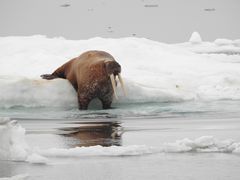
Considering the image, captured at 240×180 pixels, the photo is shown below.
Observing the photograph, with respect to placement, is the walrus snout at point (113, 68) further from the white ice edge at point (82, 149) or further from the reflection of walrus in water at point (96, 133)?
the white ice edge at point (82, 149)

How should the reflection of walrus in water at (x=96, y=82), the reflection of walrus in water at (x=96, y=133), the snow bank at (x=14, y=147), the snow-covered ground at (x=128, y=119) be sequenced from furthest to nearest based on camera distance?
1. the reflection of walrus in water at (x=96, y=82)
2. the reflection of walrus in water at (x=96, y=133)
3. the snow bank at (x=14, y=147)
4. the snow-covered ground at (x=128, y=119)

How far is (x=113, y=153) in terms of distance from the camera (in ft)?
27.1

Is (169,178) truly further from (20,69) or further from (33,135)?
(20,69)

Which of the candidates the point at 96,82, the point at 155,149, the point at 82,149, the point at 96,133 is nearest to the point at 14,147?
the point at 82,149

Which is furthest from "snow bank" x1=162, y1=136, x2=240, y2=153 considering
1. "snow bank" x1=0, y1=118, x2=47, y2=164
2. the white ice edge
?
"snow bank" x1=0, y1=118, x2=47, y2=164

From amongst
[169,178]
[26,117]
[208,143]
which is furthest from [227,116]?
[169,178]

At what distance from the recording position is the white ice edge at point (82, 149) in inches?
314

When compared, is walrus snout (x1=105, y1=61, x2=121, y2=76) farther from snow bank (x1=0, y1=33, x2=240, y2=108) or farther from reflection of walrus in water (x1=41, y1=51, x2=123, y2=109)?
snow bank (x1=0, y1=33, x2=240, y2=108)

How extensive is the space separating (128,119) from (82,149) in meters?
3.83

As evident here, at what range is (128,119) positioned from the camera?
40.1ft

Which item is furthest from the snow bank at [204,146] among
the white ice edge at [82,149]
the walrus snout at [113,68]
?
the walrus snout at [113,68]

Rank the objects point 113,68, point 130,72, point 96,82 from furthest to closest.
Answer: point 130,72, point 96,82, point 113,68

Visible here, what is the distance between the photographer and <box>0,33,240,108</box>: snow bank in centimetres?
1448

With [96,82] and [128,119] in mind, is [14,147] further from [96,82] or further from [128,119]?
[96,82]
